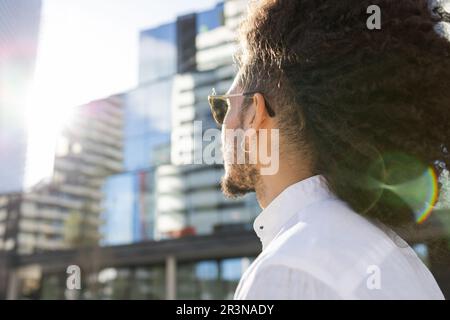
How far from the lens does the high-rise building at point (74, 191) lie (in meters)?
43.9

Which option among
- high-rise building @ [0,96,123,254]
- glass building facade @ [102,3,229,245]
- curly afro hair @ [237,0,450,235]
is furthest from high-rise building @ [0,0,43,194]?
high-rise building @ [0,96,123,254]

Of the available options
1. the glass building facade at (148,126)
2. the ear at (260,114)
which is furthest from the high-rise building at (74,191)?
the ear at (260,114)

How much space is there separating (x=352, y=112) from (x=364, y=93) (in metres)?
0.06

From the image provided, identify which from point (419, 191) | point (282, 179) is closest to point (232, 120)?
point (282, 179)

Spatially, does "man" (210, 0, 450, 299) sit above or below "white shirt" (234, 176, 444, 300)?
above

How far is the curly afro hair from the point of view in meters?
1.35

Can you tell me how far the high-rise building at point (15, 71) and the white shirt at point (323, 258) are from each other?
5.58 metres

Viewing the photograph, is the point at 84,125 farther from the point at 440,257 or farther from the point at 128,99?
the point at 440,257

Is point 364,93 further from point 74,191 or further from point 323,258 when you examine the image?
point 74,191

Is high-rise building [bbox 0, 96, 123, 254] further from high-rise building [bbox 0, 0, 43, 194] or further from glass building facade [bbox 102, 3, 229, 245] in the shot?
high-rise building [bbox 0, 0, 43, 194]

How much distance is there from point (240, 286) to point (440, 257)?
2.93 feet

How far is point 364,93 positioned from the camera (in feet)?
4.46

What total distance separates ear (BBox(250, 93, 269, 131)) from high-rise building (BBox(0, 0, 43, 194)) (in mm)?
5298

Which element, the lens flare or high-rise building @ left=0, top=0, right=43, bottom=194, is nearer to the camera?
the lens flare
